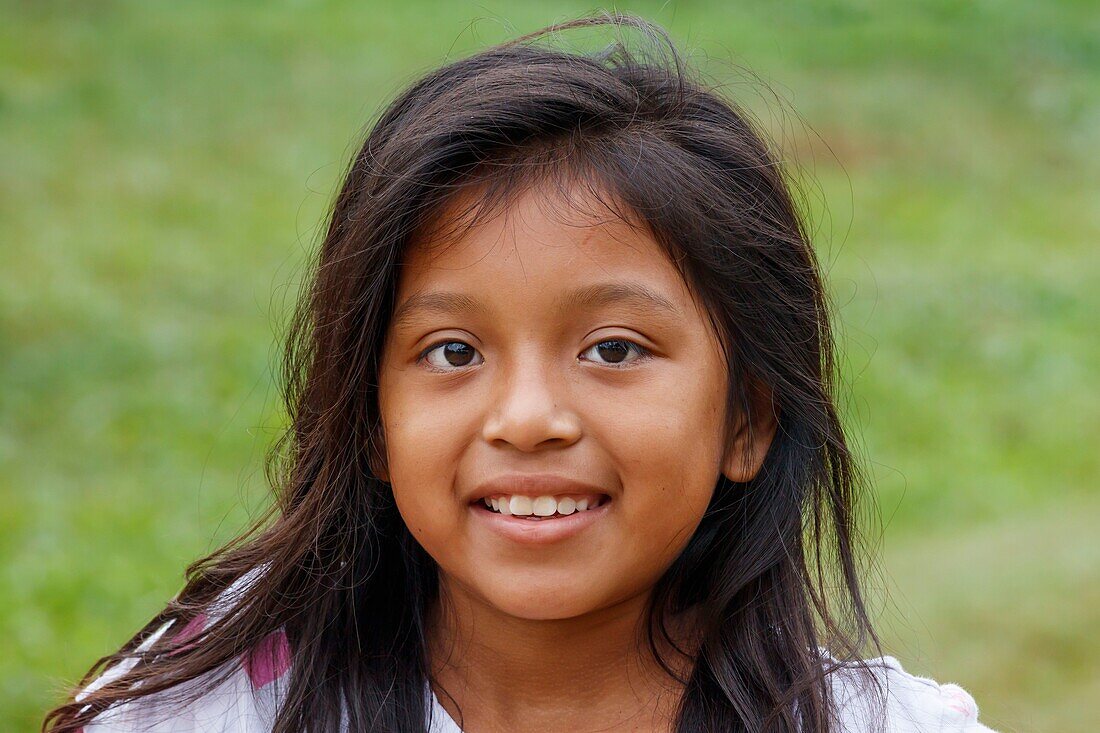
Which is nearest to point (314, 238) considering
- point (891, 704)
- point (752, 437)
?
point (752, 437)

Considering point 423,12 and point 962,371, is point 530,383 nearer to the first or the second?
point 962,371

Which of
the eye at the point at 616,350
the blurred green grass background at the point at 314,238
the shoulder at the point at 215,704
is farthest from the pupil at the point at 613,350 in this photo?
the blurred green grass background at the point at 314,238

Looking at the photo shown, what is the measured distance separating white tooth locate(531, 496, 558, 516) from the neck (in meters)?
0.24

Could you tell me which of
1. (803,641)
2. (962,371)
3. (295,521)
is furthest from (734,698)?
(962,371)

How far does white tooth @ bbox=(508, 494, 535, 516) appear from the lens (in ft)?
5.77

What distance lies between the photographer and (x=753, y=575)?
6.50ft

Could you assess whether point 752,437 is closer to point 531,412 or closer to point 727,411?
point 727,411

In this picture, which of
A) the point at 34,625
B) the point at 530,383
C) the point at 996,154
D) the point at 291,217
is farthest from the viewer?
the point at 996,154

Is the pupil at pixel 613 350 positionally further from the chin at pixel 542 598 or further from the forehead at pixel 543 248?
the chin at pixel 542 598

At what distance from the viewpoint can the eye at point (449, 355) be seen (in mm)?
1806

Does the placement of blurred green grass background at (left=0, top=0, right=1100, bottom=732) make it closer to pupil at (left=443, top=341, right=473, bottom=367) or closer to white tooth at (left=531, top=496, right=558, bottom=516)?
pupil at (left=443, top=341, right=473, bottom=367)

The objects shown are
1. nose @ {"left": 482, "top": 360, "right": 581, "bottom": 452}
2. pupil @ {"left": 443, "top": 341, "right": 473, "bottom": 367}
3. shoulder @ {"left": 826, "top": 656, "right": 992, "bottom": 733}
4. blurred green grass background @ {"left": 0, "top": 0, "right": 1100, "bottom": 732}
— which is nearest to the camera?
nose @ {"left": 482, "top": 360, "right": 581, "bottom": 452}

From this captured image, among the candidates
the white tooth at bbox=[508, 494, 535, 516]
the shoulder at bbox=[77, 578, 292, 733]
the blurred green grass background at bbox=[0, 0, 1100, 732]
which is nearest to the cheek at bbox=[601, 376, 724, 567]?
the white tooth at bbox=[508, 494, 535, 516]

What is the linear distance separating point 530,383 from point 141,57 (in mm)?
4724
